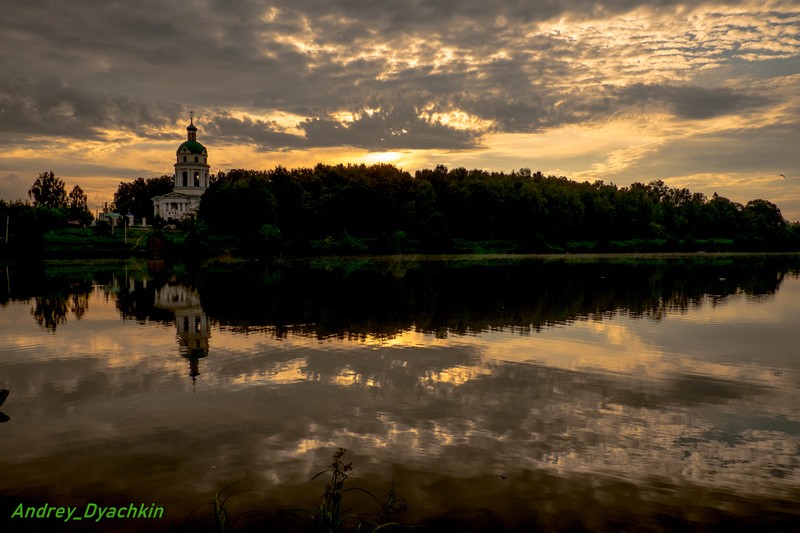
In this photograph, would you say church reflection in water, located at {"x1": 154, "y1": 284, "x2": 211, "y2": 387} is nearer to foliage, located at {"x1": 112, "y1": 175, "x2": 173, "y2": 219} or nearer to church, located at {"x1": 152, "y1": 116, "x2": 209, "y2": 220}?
church, located at {"x1": 152, "y1": 116, "x2": 209, "y2": 220}

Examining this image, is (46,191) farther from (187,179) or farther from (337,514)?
(337,514)

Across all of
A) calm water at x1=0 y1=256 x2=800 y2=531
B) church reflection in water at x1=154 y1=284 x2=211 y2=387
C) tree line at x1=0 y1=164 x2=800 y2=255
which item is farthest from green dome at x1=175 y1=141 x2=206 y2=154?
calm water at x1=0 y1=256 x2=800 y2=531

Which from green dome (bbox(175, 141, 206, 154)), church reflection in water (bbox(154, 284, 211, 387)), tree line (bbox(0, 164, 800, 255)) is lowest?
church reflection in water (bbox(154, 284, 211, 387))

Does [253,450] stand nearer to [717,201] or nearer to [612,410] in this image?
[612,410]

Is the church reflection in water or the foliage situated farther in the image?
the foliage

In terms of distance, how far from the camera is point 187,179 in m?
149

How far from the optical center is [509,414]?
13.2m

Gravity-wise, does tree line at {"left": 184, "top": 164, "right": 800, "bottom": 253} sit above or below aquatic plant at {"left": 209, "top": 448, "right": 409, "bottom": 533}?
above

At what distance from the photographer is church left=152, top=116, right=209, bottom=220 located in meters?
145

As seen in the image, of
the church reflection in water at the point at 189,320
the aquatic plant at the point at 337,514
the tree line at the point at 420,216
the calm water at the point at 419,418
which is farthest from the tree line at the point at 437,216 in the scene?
the aquatic plant at the point at 337,514

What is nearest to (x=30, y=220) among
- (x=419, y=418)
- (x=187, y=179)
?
(x=187, y=179)

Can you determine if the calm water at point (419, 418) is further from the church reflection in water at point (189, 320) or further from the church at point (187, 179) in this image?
the church at point (187, 179)

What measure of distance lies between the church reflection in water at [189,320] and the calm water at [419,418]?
0.87 feet

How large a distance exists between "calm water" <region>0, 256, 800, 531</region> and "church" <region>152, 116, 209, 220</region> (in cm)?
12312
